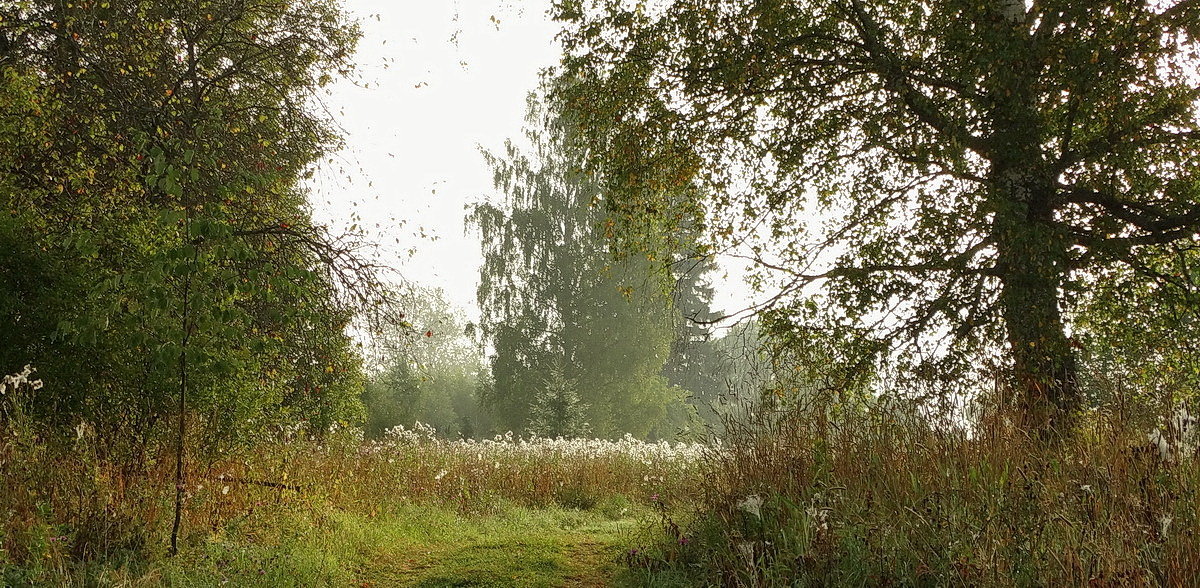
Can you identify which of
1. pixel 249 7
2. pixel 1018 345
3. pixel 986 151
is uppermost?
pixel 249 7

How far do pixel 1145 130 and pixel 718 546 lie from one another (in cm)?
494

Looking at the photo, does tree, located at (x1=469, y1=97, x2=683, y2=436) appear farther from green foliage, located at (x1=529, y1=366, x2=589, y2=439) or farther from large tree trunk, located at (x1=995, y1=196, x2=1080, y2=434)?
large tree trunk, located at (x1=995, y1=196, x2=1080, y2=434)

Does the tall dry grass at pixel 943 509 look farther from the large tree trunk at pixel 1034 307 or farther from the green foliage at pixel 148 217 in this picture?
the green foliage at pixel 148 217

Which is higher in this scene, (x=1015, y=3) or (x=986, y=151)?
(x=1015, y=3)

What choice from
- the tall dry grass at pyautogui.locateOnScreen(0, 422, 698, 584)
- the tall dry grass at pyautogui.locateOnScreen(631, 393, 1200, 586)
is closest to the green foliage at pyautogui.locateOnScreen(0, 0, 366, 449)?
the tall dry grass at pyautogui.locateOnScreen(0, 422, 698, 584)

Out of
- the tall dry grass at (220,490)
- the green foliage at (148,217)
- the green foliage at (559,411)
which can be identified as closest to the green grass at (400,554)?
the tall dry grass at (220,490)

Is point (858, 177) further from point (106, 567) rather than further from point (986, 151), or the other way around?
point (106, 567)

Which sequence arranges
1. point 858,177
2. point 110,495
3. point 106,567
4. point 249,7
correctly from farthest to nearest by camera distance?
point 858,177 → point 249,7 → point 110,495 → point 106,567

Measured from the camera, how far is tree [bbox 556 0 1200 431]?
5.98m

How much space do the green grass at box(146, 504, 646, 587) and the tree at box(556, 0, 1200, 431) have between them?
3270 mm

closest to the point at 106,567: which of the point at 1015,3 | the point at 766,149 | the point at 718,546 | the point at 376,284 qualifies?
the point at 376,284

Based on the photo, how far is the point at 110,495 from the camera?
500cm

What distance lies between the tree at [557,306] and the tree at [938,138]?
64.4 ft

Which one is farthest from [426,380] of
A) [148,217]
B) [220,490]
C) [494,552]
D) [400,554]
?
[148,217]
